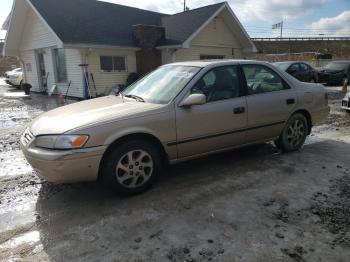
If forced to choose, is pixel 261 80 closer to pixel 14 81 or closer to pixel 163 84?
pixel 163 84

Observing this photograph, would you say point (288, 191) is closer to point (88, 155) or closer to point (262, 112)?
point (262, 112)

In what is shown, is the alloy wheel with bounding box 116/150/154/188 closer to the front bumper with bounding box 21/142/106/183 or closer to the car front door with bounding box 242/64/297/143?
the front bumper with bounding box 21/142/106/183

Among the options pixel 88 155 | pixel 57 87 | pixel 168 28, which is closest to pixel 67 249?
pixel 88 155

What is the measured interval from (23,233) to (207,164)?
2810 millimetres

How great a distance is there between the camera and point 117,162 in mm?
3574

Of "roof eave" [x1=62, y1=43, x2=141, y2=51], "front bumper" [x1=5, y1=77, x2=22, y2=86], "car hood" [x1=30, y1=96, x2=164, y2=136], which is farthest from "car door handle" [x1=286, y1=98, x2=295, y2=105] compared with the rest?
"front bumper" [x1=5, y1=77, x2=22, y2=86]

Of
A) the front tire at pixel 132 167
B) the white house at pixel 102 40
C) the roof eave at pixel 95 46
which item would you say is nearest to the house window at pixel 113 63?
the white house at pixel 102 40

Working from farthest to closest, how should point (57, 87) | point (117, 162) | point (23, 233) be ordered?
point (57, 87) → point (117, 162) → point (23, 233)

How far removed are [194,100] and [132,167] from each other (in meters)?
1.14

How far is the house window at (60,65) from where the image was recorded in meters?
15.6

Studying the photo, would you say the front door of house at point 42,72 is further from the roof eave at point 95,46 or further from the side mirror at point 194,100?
the side mirror at point 194,100

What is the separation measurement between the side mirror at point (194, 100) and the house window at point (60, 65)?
13166 mm

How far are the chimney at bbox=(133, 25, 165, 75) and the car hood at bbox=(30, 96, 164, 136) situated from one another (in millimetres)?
12391

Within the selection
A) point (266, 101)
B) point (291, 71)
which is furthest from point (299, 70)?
point (266, 101)
